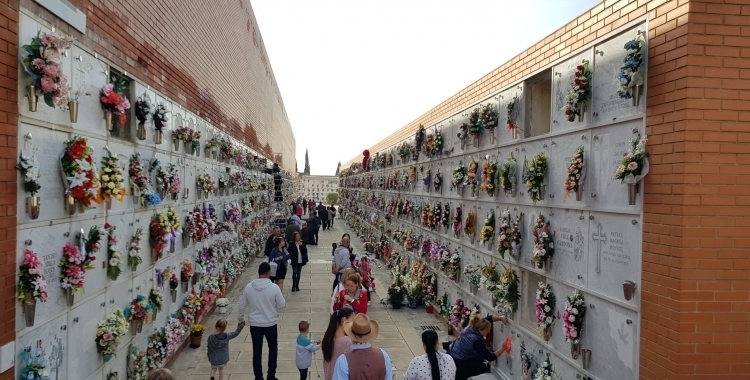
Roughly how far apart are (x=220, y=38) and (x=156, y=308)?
28.8ft

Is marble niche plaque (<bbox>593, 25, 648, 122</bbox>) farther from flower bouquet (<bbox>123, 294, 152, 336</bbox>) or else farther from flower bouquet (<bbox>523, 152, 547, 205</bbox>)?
flower bouquet (<bbox>123, 294, 152, 336</bbox>)

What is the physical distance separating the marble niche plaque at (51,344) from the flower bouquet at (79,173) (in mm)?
964

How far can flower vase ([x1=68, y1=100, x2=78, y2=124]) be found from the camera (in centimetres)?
463

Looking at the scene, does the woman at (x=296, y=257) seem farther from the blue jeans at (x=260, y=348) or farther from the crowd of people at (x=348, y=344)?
the blue jeans at (x=260, y=348)

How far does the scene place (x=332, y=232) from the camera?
3111cm

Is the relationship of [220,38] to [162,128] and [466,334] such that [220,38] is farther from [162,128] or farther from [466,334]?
[466,334]

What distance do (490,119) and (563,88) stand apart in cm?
219

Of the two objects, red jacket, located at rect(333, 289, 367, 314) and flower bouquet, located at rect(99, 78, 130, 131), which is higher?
flower bouquet, located at rect(99, 78, 130, 131)

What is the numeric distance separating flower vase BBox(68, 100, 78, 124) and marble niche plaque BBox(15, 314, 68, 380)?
1.68m

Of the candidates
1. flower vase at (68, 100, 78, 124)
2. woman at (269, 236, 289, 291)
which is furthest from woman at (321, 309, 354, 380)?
woman at (269, 236, 289, 291)

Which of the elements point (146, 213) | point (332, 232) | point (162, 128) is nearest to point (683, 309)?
point (146, 213)

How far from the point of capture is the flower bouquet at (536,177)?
244 inches

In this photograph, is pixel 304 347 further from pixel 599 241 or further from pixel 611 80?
pixel 611 80

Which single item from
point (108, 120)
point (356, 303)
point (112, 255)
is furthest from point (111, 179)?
point (356, 303)
